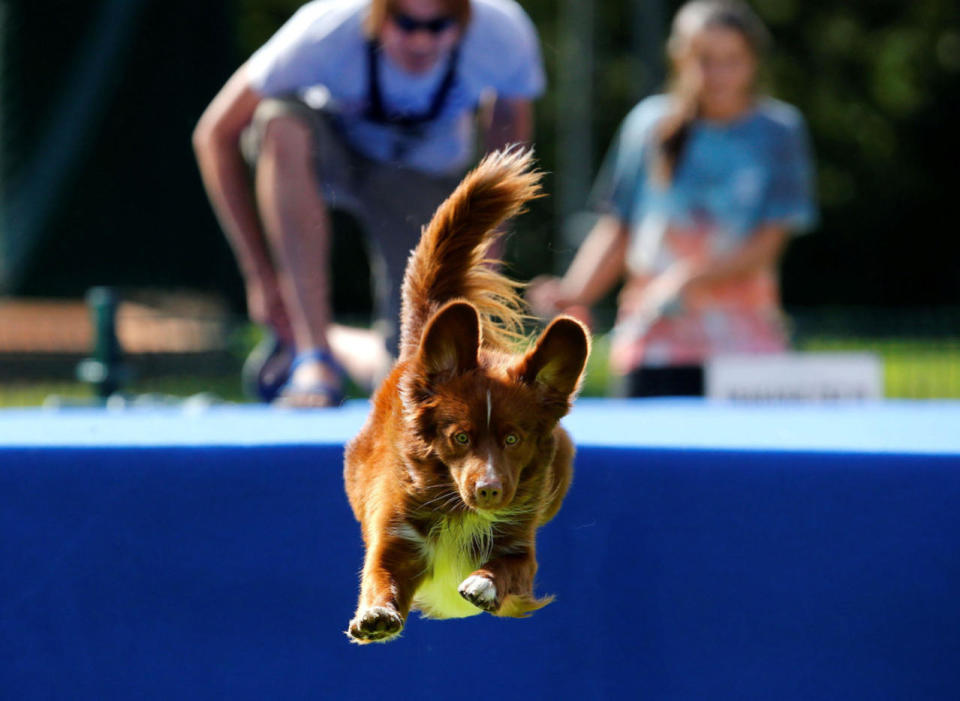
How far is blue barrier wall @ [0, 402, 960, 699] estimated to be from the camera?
79.0 inches

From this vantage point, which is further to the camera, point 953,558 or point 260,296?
point 260,296

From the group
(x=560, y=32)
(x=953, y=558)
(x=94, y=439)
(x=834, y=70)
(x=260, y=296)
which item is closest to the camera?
(x=953, y=558)

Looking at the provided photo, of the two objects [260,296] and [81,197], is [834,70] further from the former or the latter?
[260,296]

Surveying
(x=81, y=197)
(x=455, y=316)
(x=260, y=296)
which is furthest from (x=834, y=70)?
(x=455, y=316)

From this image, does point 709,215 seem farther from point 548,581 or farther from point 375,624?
point 375,624

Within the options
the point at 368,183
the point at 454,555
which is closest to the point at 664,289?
the point at 368,183

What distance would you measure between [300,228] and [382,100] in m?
0.30

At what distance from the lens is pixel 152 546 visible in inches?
80.4

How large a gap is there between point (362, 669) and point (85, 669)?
0.47m

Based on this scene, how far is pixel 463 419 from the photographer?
136 cm

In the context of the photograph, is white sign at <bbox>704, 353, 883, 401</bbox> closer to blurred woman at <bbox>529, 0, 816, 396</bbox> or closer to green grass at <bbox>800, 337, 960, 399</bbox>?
blurred woman at <bbox>529, 0, 816, 396</bbox>

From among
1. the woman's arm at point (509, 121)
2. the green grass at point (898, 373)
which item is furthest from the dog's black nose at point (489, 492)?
the green grass at point (898, 373)

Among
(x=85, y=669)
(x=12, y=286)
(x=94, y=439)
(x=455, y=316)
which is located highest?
(x=455, y=316)

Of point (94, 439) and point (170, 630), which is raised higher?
point (94, 439)
